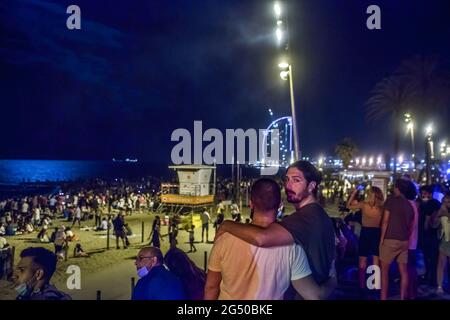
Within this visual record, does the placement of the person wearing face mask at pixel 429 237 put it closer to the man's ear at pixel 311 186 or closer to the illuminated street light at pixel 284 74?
the illuminated street light at pixel 284 74

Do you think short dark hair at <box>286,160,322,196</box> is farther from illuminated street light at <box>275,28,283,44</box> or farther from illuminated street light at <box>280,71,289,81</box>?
illuminated street light at <box>275,28,283,44</box>

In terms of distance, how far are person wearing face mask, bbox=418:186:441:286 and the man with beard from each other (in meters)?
4.85

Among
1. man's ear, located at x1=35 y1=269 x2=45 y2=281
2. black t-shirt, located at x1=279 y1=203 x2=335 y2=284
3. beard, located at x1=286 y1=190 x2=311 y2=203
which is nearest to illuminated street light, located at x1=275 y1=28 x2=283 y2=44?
beard, located at x1=286 y1=190 x2=311 y2=203

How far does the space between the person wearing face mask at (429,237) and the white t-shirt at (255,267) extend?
530 centimetres

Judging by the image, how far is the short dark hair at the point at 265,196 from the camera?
3.28 metres

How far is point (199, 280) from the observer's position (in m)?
4.47

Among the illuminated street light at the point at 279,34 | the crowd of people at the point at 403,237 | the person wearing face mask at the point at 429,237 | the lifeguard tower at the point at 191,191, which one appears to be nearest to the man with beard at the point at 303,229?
the crowd of people at the point at 403,237

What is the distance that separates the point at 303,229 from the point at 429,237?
18.1 feet

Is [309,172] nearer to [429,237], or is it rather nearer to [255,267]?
[255,267]

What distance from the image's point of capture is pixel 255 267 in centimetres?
315

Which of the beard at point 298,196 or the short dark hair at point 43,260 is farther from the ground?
the beard at point 298,196
